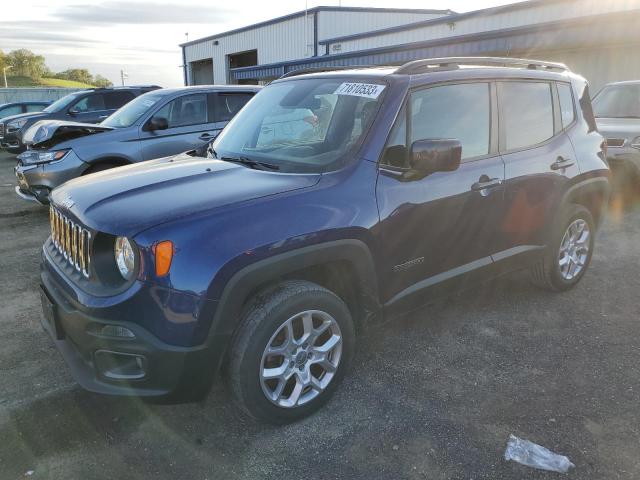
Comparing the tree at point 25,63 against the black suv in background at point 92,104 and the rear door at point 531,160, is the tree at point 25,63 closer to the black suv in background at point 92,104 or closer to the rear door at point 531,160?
the black suv in background at point 92,104

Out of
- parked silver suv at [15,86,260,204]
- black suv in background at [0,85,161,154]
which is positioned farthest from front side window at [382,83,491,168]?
black suv in background at [0,85,161,154]

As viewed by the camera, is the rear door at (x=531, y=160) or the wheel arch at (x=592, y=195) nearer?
the rear door at (x=531, y=160)

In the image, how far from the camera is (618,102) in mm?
8258

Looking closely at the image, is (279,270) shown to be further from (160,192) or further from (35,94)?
(35,94)

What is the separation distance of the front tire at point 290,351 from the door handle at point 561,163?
7.21 feet

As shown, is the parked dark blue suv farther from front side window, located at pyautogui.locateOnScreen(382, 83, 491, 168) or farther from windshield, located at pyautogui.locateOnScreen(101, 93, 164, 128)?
windshield, located at pyautogui.locateOnScreen(101, 93, 164, 128)

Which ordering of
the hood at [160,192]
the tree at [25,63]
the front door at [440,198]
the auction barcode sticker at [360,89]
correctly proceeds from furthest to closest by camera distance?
the tree at [25,63]
the auction barcode sticker at [360,89]
the front door at [440,198]
the hood at [160,192]

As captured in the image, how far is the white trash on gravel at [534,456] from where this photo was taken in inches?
95.7

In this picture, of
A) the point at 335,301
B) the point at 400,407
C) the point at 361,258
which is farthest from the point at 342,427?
the point at 361,258

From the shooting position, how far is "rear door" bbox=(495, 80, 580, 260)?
359 cm

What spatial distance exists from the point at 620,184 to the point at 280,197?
7262 millimetres

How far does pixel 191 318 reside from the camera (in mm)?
2225

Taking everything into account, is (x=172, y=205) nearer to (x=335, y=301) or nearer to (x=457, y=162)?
(x=335, y=301)

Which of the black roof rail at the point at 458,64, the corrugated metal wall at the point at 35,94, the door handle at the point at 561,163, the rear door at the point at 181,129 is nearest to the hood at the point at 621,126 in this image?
the black roof rail at the point at 458,64
